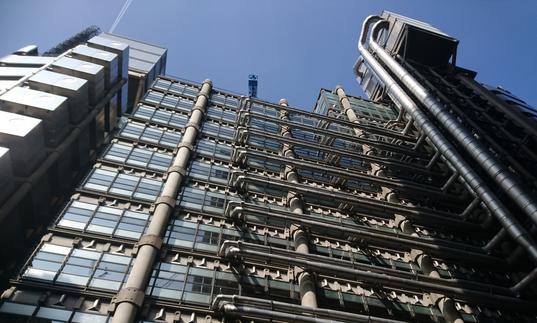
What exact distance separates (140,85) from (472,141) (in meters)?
46.4

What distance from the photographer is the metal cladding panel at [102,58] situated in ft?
138

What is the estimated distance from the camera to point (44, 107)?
1197 inches

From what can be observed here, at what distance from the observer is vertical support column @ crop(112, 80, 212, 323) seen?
20922 millimetres

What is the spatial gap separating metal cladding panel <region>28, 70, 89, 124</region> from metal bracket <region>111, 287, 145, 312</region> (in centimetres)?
1998

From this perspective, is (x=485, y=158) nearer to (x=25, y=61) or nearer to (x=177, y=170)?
(x=177, y=170)

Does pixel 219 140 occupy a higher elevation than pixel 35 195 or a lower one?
higher

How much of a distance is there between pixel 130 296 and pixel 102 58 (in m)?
29.4

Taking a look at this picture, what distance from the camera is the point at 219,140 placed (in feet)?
138

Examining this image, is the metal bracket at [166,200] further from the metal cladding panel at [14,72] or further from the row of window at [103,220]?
the metal cladding panel at [14,72]

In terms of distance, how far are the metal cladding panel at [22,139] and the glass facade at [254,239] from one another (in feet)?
13.1

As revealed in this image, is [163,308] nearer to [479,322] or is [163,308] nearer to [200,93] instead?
[479,322]

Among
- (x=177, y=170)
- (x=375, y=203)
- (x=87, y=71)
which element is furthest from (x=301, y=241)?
(x=87, y=71)

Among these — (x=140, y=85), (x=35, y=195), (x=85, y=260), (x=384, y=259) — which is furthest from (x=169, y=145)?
(x=140, y=85)

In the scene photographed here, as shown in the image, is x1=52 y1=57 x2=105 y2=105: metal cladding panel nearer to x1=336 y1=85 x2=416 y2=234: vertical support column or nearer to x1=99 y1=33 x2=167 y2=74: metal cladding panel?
x1=99 y1=33 x2=167 y2=74: metal cladding panel
